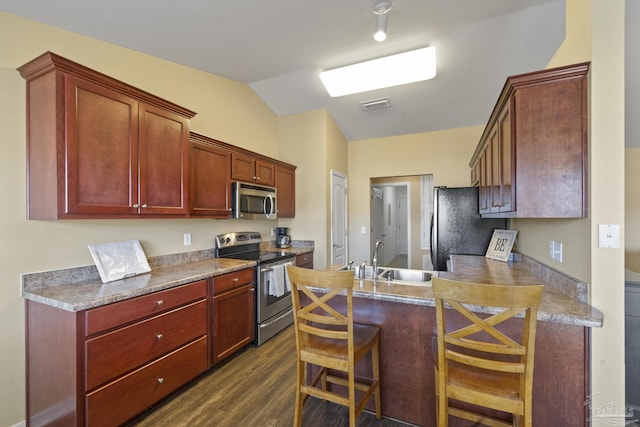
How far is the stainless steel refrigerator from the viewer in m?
3.48

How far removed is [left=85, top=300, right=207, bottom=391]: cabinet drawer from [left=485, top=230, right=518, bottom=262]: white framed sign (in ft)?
10.2

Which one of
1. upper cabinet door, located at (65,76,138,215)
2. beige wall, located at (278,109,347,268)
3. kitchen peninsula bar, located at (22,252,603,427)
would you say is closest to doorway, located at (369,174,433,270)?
beige wall, located at (278,109,347,268)

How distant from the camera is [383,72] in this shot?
10.4 feet

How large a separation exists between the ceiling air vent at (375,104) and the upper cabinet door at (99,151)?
A: 2.95m

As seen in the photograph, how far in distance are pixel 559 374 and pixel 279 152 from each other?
13.4 ft

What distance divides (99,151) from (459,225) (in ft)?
12.4

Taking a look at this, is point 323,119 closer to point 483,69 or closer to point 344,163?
point 344,163

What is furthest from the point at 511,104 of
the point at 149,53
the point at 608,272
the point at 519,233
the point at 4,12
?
the point at 4,12

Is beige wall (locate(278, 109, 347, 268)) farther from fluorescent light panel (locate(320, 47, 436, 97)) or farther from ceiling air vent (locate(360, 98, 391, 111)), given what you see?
fluorescent light panel (locate(320, 47, 436, 97))

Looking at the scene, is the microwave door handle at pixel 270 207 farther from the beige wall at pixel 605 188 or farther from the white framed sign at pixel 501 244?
the beige wall at pixel 605 188

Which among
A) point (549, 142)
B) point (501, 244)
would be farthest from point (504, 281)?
point (501, 244)

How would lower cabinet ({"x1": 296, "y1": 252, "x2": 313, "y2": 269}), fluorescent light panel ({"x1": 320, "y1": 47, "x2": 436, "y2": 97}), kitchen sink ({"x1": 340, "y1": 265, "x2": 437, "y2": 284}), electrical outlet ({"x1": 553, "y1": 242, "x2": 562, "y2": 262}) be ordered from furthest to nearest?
1. lower cabinet ({"x1": 296, "y1": 252, "x2": 313, "y2": 269})
2. fluorescent light panel ({"x1": 320, "y1": 47, "x2": 436, "y2": 97})
3. kitchen sink ({"x1": 340, "y1": 265, "x2": 437, "y2": 284})
4. electrical outlet ({"x1": 553, "y1": 242, "x2": 562, "y2": 262})

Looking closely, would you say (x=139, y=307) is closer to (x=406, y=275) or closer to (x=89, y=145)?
(x=89, y=145)

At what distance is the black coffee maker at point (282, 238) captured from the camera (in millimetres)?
4184
